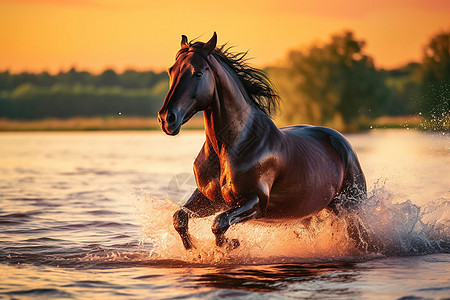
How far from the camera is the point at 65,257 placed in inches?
307

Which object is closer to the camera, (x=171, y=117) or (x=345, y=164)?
(x=171, y=117)

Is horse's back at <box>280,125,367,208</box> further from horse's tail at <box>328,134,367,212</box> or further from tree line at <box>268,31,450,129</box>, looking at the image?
tree line at <box>268,31,450,129</box>

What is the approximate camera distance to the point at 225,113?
6613 millimetres

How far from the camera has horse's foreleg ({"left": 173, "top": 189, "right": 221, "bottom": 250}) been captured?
23.2 ft

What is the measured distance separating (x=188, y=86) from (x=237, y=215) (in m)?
1.25

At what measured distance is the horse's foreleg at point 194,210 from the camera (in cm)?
709

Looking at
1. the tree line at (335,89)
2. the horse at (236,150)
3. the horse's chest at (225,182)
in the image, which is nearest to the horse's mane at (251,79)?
the horse at (236,150)

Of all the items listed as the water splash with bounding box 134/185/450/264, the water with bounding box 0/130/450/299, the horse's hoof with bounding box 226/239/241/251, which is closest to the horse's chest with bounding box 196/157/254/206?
the horse's hoof with bounding box 226/239/241/251

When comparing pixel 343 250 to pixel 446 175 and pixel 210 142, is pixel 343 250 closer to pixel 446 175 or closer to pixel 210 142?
pixel 210 142

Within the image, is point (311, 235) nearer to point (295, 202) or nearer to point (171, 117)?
point (295, 202)

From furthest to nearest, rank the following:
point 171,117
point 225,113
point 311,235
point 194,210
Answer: point 311,235, point 194,210, point 225,113, point 171,117

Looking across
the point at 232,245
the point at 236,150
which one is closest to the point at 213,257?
the point at 232,245

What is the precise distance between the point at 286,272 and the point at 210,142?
Answer: 1456mm

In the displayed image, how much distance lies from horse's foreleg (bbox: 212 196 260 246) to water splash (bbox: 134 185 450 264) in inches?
35.3
